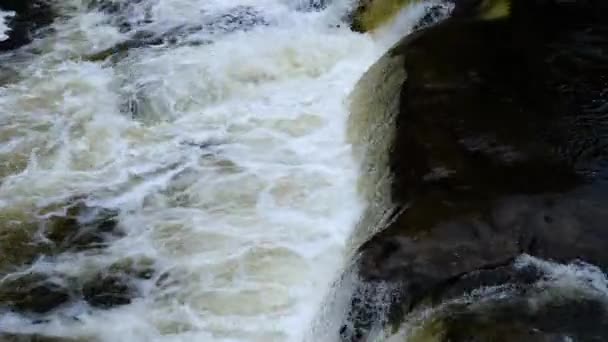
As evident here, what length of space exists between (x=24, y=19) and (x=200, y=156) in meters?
4.57

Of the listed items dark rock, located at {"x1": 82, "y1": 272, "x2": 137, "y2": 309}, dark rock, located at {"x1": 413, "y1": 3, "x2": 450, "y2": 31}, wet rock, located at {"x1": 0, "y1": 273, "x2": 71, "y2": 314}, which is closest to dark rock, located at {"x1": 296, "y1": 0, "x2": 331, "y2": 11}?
dark rock, located at {"x1": 413, "y1": 3, "x2": 450, "y2": 31}

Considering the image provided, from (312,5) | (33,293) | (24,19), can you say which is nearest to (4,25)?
(24,19)

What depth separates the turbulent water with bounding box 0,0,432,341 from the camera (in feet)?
15.1

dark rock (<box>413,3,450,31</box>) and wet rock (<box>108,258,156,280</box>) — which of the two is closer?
wet rock (<box>108,258,156,280</box>)

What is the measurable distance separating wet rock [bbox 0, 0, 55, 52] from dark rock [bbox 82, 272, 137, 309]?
15.2ft

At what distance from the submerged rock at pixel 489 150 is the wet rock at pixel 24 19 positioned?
4651mm

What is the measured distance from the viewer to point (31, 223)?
5.35 m

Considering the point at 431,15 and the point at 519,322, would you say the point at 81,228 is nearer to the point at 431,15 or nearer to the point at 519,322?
the point at 519,322

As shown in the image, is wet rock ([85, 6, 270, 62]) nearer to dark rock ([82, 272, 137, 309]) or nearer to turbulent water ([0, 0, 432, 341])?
turbulent water ([0, 0, 432, 341])

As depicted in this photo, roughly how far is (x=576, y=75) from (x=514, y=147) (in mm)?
1261

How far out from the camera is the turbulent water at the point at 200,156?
459cm

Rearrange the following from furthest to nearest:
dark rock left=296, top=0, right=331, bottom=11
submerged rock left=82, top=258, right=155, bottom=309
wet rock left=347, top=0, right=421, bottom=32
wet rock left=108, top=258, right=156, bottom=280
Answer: dark rock left=296, top=0, right=331, bottom=11 < wet rock left=347, top=0, right=421, bottom=32 < wet rock left=108, top=258, right=156, bottom=280 < submerged rock left=82, top=258, right=155, bottom=309

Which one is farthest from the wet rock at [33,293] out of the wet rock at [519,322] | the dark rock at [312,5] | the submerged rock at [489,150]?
the dark rock at [312,5]

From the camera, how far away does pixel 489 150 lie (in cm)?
465
